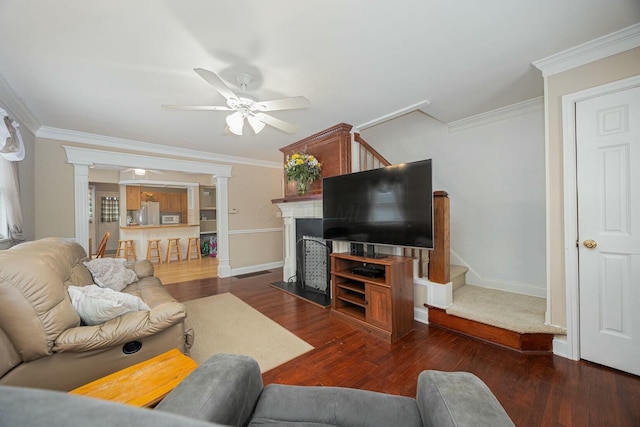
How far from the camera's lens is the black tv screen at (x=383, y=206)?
2.27 metres

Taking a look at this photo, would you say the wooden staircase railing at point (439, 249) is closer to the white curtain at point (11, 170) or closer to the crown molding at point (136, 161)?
the white curtain at point (11, 170)

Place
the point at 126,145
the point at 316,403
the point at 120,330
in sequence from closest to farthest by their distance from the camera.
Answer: the point at 316,403, the point at 120,330, the point at 126,145

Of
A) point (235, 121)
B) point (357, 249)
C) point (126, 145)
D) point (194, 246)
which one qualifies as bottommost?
point (194, 246)

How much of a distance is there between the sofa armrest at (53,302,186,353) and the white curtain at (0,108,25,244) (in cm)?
181

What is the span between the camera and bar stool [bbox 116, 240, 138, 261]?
19.7 feet

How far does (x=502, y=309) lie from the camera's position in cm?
245

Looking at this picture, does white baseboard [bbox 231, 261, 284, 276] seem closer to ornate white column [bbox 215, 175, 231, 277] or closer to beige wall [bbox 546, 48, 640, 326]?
ornate white column [bbox 215, 175, 231, 277]

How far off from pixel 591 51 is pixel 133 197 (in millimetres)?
8936

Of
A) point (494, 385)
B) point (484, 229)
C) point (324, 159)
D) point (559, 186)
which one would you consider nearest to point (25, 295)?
point (494, 385)

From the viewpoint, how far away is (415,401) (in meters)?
0.99

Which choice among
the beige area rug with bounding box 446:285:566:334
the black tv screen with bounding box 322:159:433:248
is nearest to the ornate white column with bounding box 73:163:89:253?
the black tv screen with bounding box 322:159:433:248

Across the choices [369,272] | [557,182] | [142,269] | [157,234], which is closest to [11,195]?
[142,269]

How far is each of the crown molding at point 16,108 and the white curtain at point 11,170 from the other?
0.34 meters

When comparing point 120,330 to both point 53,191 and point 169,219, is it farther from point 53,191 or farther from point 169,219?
point 169,219
